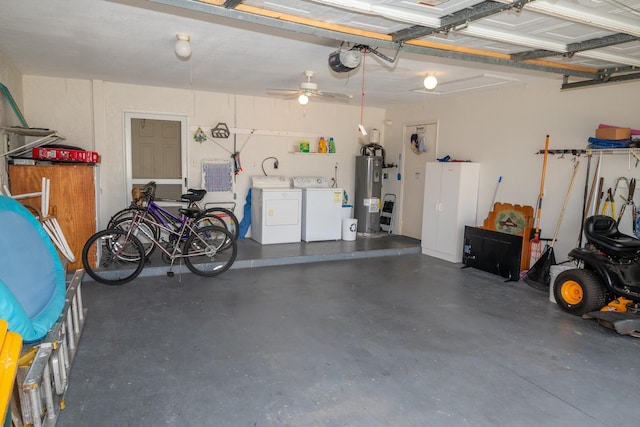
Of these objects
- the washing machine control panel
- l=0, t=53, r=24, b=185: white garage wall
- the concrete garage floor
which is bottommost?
the concrete garage floor

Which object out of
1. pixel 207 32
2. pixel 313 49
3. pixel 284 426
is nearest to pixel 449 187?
pixel 313 49

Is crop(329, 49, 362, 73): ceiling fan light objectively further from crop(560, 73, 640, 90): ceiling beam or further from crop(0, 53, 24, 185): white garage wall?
crop(0, 53, 24, 185): white garage wall

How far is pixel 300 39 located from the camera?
369cm

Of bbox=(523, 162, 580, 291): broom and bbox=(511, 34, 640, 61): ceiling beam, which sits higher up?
bbox=(511, 34, 640, 61): ceiling beam

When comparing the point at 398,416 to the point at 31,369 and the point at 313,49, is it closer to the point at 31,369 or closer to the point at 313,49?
the point at 31,369

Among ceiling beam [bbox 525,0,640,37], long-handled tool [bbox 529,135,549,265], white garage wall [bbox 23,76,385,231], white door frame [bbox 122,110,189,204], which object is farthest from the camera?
white door frame [bbox 122,110,189,204]

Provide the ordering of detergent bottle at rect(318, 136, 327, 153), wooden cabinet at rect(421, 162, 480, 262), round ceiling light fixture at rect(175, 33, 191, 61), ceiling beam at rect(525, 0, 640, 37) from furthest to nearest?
detergent bottle at rect(318, 136, 327, 153) < wooden cabinet at rect(421, 162, 480, 262) < round ceiling light fixture at rect(175, 33, 191, 61) < ceiling beam at rect(525, 0, 640, 37)

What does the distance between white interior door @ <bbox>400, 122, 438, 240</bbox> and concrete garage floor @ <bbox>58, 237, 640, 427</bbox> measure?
9.02 feet

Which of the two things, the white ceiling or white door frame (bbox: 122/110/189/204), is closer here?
the white ceiling

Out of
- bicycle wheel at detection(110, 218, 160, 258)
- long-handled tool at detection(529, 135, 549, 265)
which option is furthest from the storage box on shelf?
bicycle wheel at detection(110, 218, 160, 258)

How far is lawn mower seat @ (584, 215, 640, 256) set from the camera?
3785 millimetres

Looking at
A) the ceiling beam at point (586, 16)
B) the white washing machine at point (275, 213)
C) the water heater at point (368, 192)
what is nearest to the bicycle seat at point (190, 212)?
the white washing machine at point (275, 213)

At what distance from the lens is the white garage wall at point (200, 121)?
5.77m

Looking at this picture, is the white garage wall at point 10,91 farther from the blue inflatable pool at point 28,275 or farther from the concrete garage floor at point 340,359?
the concrete garage floor at point 340,359
